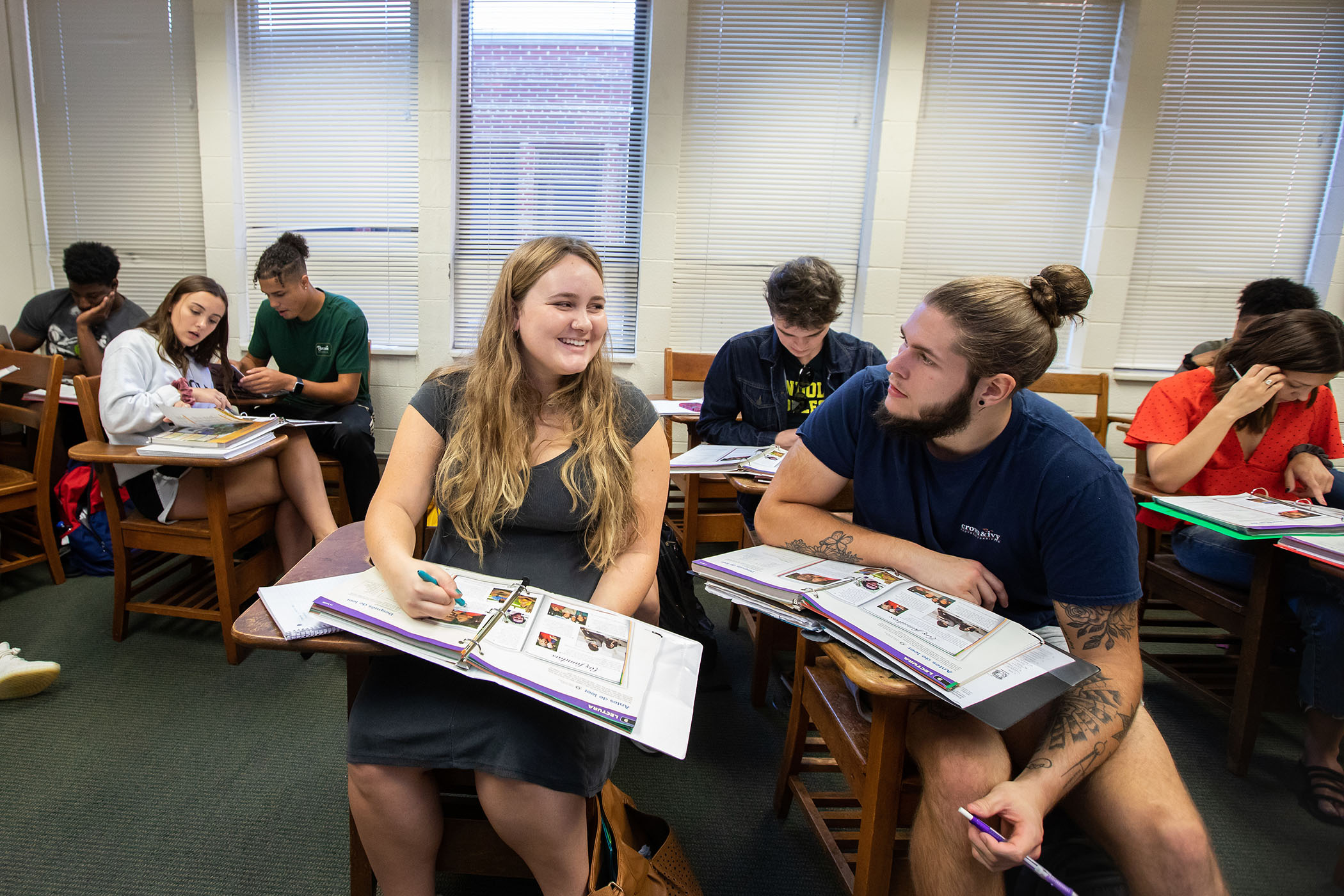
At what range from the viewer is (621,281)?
13.4 ft

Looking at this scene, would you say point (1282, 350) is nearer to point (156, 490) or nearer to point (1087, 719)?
point (1087, 719)

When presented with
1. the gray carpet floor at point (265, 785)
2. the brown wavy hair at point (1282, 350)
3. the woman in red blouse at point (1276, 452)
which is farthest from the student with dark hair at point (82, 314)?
the brown wavy hair at point (1282, 350)

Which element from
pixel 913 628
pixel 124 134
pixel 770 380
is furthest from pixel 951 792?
pixel 124 134

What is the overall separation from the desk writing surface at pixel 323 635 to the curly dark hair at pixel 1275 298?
3.01m

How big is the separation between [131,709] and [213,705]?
0.72 ft

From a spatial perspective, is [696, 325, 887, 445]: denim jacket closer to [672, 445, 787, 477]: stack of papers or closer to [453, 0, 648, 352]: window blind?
[672, 445, 787, 477]: stack of papers

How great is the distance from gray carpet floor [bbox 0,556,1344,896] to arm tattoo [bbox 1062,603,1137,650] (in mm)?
822

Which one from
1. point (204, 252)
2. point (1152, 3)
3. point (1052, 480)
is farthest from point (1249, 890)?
point (204, 252)

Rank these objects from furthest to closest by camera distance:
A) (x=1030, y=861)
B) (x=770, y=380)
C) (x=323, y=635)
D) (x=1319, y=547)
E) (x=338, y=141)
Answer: (x=338, y=141) → (x=770, y=380) → (x=1319, y=547) → (x=323, y=635) → (x=1030, y=861)

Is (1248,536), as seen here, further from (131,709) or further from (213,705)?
(131,709)

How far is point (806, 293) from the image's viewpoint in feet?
7.73

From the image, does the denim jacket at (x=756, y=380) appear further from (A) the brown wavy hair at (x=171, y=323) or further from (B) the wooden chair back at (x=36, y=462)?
(B) the wooden chair back at (x=36, y=462)

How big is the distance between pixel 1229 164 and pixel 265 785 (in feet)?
17.6

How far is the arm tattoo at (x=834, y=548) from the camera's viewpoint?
52.4 inches
